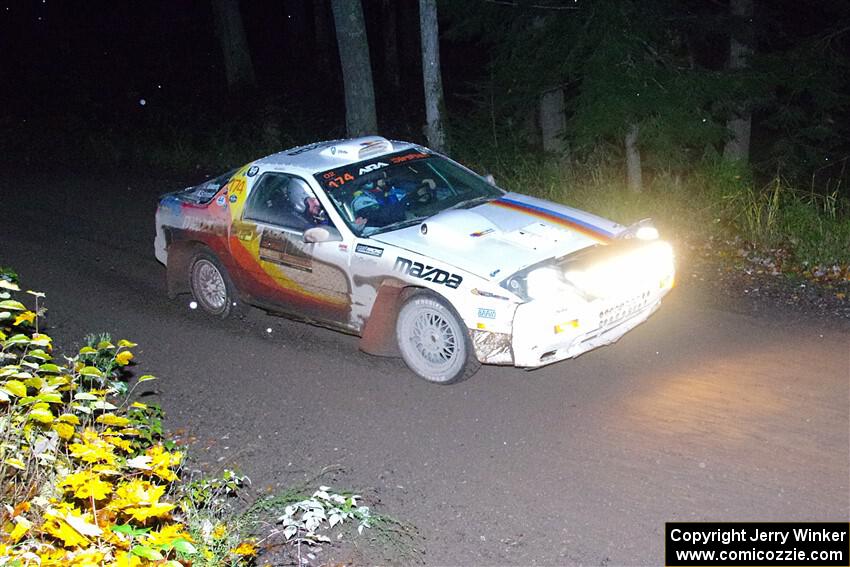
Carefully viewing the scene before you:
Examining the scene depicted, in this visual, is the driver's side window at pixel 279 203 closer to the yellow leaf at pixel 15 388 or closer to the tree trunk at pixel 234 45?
the yellow leaf at pixel 15 388

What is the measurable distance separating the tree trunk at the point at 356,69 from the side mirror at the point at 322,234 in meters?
8.17

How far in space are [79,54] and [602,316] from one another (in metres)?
27.0

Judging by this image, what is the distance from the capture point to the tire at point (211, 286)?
8.66 metres

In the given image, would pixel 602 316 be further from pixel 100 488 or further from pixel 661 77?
pixel 661 77

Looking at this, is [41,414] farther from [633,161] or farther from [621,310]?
[633,161]

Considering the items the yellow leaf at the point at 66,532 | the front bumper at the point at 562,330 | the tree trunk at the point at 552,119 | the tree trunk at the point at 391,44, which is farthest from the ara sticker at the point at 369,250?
the tree trunk at the point at 391,44

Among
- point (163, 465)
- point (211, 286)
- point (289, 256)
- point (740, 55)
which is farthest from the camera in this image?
point (740, 55)

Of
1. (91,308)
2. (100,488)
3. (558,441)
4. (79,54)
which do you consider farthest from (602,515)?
(79,54)

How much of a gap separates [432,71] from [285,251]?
6.76 m

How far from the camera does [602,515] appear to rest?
17.0 feet

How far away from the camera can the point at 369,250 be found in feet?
23.9

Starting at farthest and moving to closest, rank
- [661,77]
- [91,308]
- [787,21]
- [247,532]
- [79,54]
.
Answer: [79,54], [787,21], [661,77], [91,308], [247,532]

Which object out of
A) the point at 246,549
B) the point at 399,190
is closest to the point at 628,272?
the point at 399,190

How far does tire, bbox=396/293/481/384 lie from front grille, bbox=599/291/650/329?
955 mm
